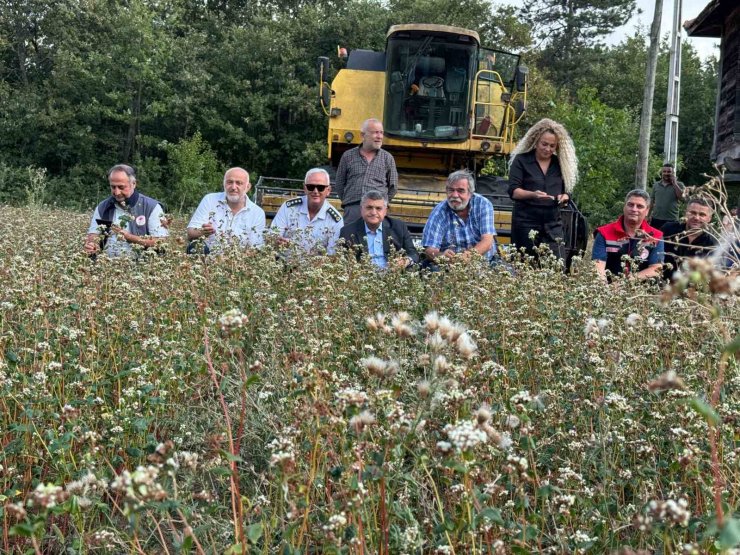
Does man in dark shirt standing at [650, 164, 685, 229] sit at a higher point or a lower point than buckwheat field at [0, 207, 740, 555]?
higher

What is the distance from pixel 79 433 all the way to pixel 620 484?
6.27 ft

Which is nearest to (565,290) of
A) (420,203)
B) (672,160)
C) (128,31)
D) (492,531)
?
(492,531)

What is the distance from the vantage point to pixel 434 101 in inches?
568

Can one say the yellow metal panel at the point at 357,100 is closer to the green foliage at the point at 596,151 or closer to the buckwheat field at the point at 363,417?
the buckwheat field at the point at 363,417

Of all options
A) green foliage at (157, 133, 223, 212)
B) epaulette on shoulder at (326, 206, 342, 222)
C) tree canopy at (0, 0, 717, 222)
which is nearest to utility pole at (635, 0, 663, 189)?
tree canopy at (0, 0, 717, 222)

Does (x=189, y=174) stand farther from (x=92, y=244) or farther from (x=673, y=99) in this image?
(x=92, y=244)

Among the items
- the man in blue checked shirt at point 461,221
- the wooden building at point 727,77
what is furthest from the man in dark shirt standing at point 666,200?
the wooden building at point 727,77

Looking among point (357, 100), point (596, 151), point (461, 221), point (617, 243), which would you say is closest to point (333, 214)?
point (461, 221)

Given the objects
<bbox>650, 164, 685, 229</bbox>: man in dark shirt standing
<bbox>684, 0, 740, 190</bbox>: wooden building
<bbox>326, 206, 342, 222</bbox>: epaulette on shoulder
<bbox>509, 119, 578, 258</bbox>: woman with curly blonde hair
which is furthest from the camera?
<bbox>684, 0, 740, 190</bbox>: wooden building

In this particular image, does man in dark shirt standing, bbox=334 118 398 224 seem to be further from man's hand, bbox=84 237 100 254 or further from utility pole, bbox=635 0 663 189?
utility pole, bbox=635 0 663 189

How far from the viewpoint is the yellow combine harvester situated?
46.6ft

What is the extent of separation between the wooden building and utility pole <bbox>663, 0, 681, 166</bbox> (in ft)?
1.77

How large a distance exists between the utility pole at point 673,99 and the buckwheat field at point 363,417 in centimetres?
1382

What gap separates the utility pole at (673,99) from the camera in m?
18.3
